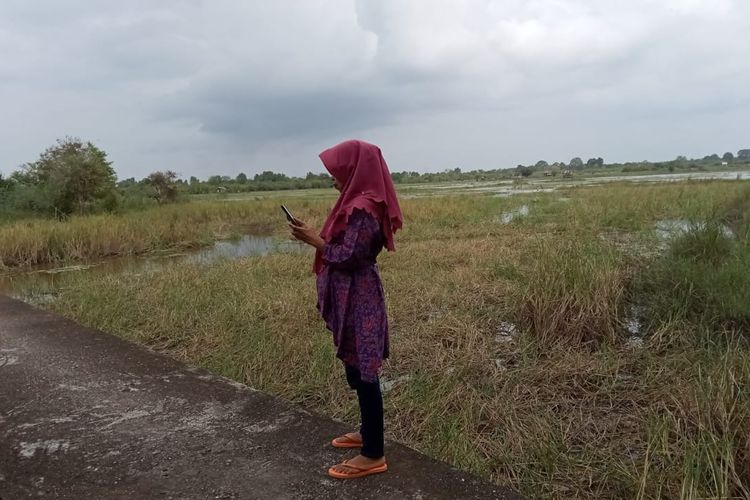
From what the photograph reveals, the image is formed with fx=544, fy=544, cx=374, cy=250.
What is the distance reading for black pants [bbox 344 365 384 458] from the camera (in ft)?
7.23

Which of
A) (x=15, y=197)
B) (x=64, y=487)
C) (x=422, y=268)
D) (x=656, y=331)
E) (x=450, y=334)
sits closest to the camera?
(x=64, y=487)

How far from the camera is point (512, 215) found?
16.4 meters

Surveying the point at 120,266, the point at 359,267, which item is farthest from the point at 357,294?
the point at 120,266

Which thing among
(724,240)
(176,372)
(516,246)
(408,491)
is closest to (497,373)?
(408,491)

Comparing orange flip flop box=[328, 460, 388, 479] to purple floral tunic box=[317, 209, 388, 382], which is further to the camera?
orange flip flop box=[328, 460, 388, 479]

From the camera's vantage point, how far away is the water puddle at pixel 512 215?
48.6 feet

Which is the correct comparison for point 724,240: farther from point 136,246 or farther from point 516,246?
point 136,246

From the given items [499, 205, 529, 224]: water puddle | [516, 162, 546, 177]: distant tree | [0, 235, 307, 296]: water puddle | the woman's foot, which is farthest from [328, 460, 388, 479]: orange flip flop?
[516, 162, 546, 177]: distant tree

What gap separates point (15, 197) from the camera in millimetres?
17328

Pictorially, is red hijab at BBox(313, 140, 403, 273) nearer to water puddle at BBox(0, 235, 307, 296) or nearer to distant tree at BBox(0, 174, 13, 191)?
water puddle at BBox(0, 235, 307, 296)

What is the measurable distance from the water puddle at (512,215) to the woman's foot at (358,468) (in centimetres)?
1245

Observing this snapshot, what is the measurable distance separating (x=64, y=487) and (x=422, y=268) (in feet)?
20.7

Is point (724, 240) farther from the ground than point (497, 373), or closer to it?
farther from the ground

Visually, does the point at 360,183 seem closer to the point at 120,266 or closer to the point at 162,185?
the point at 120,266
